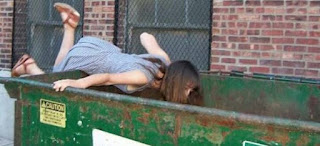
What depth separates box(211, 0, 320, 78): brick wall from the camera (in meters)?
4.34

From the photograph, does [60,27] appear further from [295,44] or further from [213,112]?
[213,112]

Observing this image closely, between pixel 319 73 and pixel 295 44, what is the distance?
0.36 m

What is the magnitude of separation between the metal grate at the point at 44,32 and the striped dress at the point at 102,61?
89.4 inches

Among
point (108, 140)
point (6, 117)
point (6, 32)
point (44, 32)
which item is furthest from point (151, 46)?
point (6, 32)

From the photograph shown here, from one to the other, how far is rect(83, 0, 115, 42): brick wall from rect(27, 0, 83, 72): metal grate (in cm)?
78

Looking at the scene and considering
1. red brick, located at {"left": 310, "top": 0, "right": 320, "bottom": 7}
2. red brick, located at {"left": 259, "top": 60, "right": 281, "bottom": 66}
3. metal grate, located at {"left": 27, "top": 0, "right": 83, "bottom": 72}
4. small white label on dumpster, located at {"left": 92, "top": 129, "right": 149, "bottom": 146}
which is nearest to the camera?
small white label on dumpster, located at {"left": 92, "top": 129, "right": 149, "bottom": 146}

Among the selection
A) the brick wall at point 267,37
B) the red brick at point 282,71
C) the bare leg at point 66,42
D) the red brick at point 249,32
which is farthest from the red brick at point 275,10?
the bare leg at point 66,42

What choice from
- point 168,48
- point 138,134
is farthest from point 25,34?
point 138,134

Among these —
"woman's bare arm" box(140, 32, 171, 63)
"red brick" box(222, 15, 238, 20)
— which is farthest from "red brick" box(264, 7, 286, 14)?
"woman's bare arm" box(140, 32, 171, 63)

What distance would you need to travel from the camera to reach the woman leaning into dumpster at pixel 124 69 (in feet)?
10.5

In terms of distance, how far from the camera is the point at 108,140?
257cm

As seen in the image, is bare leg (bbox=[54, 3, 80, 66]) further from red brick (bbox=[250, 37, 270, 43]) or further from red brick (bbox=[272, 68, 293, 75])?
red brick (bbox=[272, 68, 293, 75])

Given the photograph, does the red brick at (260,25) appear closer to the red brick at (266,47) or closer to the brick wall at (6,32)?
the red brick at (266,47)

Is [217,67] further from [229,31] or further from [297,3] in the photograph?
[297,3]
